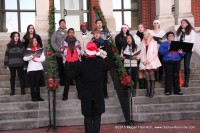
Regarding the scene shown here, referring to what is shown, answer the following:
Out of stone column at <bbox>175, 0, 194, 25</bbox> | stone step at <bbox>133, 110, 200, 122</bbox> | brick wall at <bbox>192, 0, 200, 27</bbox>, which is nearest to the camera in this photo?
stone step at <bbox>133, 110, 200, 122</bbox>

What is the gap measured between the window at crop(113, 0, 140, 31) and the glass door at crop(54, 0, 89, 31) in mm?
1601

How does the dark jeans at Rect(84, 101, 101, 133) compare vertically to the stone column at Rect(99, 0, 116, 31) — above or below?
below

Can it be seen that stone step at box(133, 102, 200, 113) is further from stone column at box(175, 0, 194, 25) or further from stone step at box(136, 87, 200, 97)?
stone column at box(175, 0, 194, 25)

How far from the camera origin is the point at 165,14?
1333cm

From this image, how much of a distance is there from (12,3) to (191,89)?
857 cm

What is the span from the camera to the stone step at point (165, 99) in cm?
937

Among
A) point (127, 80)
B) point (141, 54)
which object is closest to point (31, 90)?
point (127, 80)

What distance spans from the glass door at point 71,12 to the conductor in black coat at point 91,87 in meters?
8.55

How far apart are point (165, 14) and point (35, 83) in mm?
6394

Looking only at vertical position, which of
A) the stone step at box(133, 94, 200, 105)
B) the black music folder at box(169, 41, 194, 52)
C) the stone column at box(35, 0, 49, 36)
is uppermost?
the stone column at box(35, 0, 49, 36)

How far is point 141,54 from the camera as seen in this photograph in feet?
31.4

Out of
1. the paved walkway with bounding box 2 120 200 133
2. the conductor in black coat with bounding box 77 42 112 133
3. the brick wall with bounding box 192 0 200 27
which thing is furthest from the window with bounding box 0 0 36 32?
the conductor in black coat with bounding box 77 42 112 133

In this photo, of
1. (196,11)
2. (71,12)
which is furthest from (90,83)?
(196,11)

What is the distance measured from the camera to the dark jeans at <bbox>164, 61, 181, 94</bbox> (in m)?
9.62
